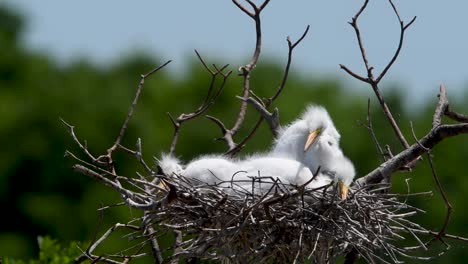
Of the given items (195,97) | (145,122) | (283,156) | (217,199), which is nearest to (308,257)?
(217,199)

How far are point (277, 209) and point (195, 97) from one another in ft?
72.5

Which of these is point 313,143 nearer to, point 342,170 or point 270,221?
point 342,170

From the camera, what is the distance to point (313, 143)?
244 inches

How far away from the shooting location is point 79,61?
99.3 ft

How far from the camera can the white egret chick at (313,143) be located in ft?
20.1

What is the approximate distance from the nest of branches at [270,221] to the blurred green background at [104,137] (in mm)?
16587

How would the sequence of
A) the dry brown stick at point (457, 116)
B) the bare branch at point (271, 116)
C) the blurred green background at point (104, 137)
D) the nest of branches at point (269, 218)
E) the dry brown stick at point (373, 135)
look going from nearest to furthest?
the nest of branches at point (269, 218)
the dry brown stick at point (457, 116)
the dry brown stick at point (373, 135)
the bare branch at point (271, 116)
the blurred green background at point (104, 137)

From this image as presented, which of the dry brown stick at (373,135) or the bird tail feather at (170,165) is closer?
the dry brown stick at (373,135)

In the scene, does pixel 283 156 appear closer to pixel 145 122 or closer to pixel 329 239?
Result: pixel 329 239

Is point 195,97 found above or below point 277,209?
below

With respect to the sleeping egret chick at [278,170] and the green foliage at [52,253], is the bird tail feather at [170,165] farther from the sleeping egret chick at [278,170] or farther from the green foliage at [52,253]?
the green foliage at [52,253]

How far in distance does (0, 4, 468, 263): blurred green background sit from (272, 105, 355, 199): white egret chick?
1561cm

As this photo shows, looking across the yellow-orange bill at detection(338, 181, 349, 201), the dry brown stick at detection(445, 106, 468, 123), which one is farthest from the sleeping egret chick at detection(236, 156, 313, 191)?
the dry brown stick at detection(445, 106, 468, 123)

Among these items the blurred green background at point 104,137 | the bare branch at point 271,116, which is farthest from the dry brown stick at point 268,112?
the blurred green background at point 104,137
